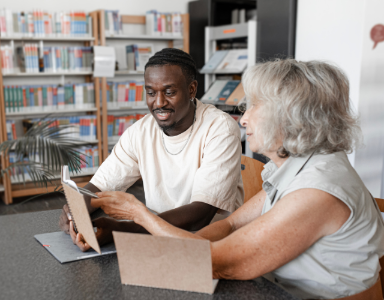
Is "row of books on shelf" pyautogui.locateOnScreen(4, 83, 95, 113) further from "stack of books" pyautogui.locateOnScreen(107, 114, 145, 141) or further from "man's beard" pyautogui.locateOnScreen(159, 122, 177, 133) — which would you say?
"man's beard" pyautogui.locateOnScreen(159, 122, 177, 133)

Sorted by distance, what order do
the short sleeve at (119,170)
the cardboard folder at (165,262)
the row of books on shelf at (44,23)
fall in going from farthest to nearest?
1. the row of books on shelf at (44,23)
2. the short sleeve at (119,170)
3. the cardboard folder at (165,262)

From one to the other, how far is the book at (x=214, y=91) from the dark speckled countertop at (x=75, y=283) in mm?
3099

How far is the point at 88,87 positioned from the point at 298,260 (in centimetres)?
384

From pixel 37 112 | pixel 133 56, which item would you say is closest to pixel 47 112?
pixel 37 112

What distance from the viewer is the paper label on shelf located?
4160 millimetres

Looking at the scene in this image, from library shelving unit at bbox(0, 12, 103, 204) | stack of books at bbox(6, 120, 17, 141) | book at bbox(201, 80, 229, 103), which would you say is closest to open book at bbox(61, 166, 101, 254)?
library shelving unit at bbox(0, 12, 103, 204)

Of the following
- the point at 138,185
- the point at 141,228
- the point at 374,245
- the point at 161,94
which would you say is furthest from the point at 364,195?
the point at 138,185

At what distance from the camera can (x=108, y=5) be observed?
4.64m

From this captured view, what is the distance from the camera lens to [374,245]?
0.94m

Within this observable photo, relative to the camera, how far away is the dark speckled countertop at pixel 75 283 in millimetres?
837

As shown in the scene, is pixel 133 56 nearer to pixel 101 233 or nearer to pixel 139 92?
pixel 139 92

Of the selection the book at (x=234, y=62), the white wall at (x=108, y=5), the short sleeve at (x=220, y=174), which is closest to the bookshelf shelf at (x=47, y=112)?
the white wall at (x=108, y=5)

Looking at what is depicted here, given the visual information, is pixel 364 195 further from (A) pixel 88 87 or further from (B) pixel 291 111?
(A) pixel 88 87

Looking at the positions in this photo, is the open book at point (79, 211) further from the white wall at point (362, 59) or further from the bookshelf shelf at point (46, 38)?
the bookshelf shelf at point (46, 38)
